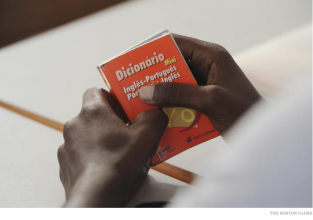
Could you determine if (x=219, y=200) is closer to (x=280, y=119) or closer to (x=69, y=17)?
(x=280, y=119)

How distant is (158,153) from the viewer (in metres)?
0.74

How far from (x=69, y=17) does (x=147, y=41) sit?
34.1 inches

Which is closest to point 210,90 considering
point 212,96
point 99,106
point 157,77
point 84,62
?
point 212,96

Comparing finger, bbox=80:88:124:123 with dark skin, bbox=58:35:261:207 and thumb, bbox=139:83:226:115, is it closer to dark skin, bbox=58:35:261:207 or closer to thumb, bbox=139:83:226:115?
dark skin, bbox=58:35:261:207

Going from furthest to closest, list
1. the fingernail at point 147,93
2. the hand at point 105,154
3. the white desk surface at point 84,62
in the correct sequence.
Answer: the white desk surface at point 84,62, the fingernail at point 147,93, the hand at point 105,154

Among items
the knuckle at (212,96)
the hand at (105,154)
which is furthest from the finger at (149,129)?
the knuckle at (212,96)

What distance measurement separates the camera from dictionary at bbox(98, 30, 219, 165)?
0.71 meters

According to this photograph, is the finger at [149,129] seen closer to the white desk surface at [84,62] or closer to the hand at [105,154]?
the hand at [105,154]

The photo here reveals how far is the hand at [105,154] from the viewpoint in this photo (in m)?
0.57

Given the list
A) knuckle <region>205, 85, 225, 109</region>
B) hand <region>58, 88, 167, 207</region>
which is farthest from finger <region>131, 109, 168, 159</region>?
knuckle <region>205, 85, 225, 109</region>

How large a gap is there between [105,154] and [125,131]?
0.23ft

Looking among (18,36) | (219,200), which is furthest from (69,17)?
(219,200)

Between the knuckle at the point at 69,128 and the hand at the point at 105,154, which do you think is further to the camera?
the knuckle at the point at 69,128

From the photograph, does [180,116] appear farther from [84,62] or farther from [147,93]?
[84,62]
